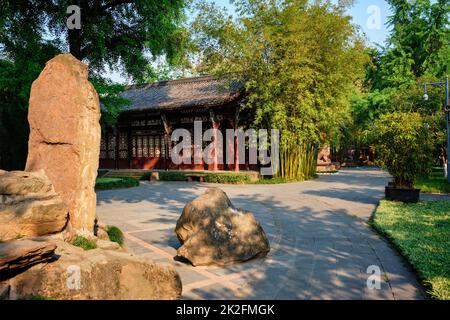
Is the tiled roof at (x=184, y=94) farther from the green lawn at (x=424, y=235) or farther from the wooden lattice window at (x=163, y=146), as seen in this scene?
the green lawn at (x=424, y=235)

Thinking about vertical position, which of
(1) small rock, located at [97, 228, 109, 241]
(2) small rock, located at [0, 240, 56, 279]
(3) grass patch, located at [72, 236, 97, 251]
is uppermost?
(2) small rock, located at [0, 240, 56, 279]

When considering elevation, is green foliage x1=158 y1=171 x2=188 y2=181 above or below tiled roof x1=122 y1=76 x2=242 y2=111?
below

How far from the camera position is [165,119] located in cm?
2075

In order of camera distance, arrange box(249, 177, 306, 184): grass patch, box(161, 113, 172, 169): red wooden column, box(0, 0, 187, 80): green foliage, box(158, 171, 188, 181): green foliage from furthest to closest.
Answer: box(161, 113, 172, 169): red wooden column → box(158, 171, 188, 181): green foliage → box(249, 177, 306, 184): grass patch → box(0, 0, 187, 80): green foliage

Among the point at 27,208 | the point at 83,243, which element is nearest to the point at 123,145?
the point at 83,243

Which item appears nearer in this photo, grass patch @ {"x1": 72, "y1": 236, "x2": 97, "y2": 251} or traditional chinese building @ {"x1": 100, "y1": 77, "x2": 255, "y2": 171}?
grass patch @ {"x1": 72, "y1": 236, "x2": 97, "y2": 251}

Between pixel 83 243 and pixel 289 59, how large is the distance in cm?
1294

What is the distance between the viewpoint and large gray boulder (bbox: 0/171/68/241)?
363 cm

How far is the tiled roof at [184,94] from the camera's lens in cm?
1828

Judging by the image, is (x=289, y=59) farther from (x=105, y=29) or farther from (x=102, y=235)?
(x=102, y=235)

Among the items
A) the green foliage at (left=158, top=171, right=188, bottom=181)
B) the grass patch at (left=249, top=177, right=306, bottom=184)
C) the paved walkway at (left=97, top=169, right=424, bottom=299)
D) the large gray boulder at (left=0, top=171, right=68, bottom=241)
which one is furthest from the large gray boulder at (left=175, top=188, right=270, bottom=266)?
the green foliage at (left=158, top=171, right=188, bottom=181)

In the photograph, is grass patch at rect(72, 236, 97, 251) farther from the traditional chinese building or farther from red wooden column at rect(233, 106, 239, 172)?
red wooden column at rect(233, 106, 239, 172)

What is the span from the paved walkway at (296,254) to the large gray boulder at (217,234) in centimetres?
15

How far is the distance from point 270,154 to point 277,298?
14.5 m
